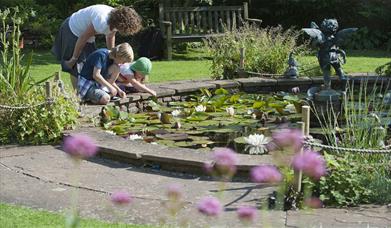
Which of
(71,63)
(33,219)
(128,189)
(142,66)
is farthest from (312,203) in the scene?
(71,63)

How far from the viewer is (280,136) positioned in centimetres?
279

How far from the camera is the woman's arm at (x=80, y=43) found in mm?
7754

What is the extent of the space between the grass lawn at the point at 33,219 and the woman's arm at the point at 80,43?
3681mm

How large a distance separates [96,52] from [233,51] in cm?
328

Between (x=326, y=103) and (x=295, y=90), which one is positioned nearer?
(x=326, y=103)

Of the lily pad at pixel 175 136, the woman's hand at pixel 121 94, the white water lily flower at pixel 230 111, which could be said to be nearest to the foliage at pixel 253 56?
the white water lily flower at pixel 230 111

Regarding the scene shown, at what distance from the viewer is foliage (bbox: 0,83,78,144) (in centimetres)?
629

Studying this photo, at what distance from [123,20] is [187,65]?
6356 millimetres

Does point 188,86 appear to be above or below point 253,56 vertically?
below

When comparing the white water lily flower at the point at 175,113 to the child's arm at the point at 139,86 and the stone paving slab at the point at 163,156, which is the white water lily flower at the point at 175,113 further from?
the stone paving slab at the point at 163,156

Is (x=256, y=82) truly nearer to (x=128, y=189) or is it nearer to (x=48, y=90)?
(x=48, y=90)

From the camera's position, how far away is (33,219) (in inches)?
162

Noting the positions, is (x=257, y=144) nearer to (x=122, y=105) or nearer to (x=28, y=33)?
(x=122, y=105)

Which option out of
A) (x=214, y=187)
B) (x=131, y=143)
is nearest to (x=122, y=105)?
(x=131, y=143)
